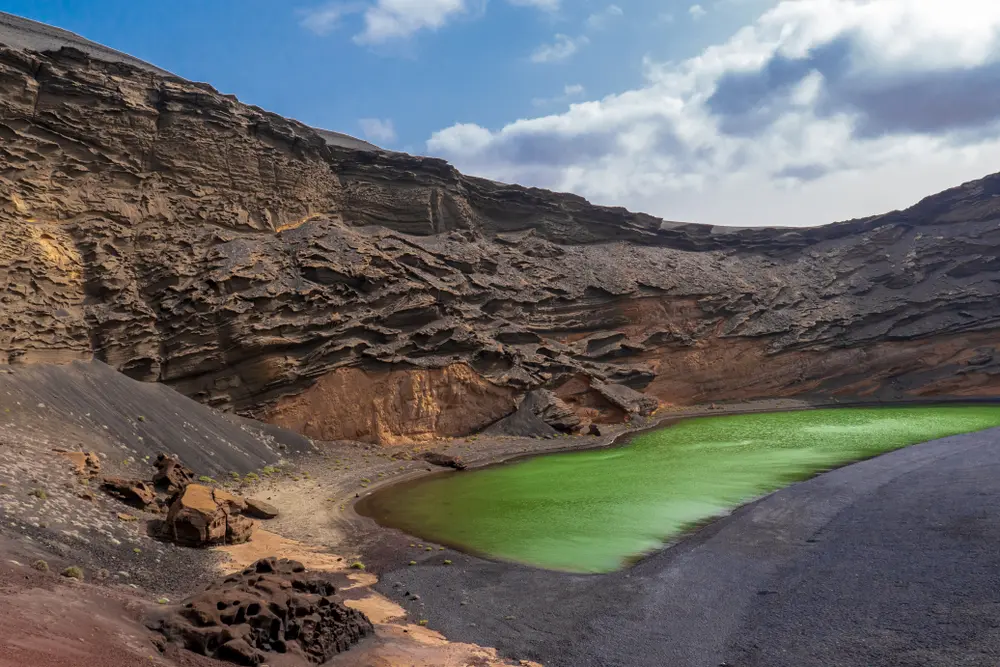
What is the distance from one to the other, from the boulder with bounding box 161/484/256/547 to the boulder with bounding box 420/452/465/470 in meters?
12.4

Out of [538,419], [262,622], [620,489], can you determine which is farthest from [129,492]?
[538,419]

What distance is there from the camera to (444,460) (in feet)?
88.8

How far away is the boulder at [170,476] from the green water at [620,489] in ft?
17.1

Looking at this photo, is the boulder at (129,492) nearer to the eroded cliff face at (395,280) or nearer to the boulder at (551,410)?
the eroded cliff face at (395,280)

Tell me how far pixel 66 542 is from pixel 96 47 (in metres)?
32.9

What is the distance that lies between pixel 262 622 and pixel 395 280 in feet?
89.1

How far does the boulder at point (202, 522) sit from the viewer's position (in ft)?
44.6

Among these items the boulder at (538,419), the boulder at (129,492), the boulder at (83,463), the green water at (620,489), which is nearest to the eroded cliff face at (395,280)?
the boulder at (538,419)

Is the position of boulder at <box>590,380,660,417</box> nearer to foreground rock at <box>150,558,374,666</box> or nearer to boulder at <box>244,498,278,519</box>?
boulder at <box>244,498,278,519</box>

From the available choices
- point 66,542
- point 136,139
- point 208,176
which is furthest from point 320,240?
point 66,542

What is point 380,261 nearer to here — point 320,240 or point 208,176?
point 320,240

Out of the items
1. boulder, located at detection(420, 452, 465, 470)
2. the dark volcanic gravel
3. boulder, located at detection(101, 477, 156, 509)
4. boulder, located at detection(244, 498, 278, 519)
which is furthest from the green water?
boulder, located at detection(101, 477, 156, 509)

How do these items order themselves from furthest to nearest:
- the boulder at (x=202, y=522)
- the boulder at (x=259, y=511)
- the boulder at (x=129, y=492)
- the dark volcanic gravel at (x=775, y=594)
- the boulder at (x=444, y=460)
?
the boulder at (x=444, y=460)
the boulder at (x=259, y=511)
the boulder at (x=129, y=492)
the boulder at (x=202, y=522)
the dark volcanic gravel at (x=775, y=594)

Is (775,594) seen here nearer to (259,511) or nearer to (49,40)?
(259,511)
